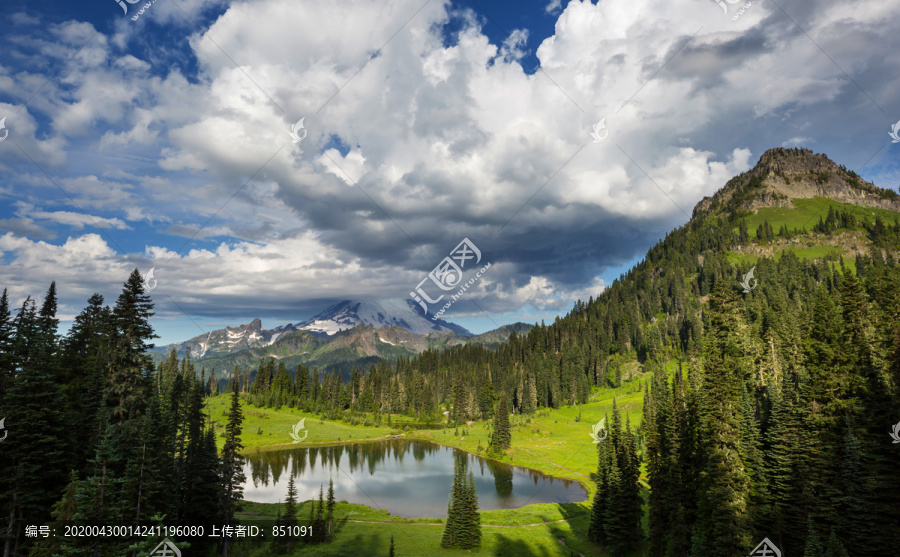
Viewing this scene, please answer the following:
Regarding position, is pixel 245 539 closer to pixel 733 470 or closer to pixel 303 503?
pixel 303 503

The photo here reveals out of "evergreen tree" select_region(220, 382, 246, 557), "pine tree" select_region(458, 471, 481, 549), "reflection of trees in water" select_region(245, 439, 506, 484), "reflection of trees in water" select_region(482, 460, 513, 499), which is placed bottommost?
"reflection of trees in water" select_region(482, 460, 513, 499)

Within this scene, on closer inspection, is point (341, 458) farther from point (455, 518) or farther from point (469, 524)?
point (469, 524)

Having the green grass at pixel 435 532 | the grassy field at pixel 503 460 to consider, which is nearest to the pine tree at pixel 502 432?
the grassy field at pixel 503 460

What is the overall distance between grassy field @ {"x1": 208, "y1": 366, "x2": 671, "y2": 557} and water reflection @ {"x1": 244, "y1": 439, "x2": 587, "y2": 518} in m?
5.53

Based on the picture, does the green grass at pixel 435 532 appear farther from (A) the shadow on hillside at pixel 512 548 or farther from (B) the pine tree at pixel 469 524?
(B) the pine tree at pixel 469 524

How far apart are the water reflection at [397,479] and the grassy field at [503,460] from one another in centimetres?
553

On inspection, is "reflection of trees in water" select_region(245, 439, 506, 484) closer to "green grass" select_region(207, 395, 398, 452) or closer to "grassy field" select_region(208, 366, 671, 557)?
"grassy field" select_region(208, 366, 671, 557)

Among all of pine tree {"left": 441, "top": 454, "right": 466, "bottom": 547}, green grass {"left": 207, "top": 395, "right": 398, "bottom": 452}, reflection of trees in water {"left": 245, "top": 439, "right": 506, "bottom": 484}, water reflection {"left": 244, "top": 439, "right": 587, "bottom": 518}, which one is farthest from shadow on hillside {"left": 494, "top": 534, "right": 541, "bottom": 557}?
green grass {"left": 207, "top": 395, "right": 398, "bottom": 452}

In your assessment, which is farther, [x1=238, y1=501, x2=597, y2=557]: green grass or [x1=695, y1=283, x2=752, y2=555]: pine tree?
[x1=238, y1=501, x2=597, y2=557]: green grass

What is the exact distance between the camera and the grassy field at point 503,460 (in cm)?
5291

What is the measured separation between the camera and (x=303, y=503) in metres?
71.4

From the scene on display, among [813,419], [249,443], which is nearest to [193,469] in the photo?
[813,419]

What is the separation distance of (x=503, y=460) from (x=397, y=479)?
3202 centimetres

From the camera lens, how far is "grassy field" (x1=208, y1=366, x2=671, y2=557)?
52.9 meters
